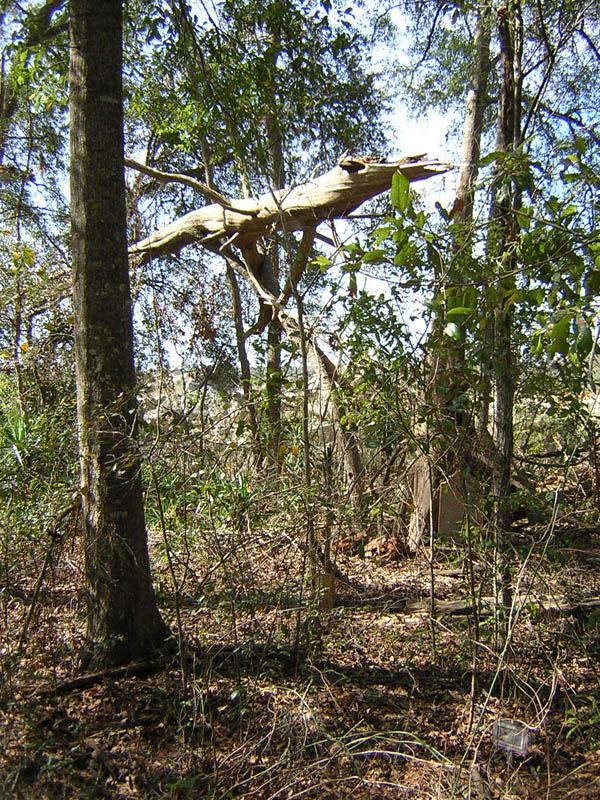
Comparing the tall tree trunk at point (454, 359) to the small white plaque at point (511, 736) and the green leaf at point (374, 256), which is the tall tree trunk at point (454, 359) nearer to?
the green leaf at point (374, 256)

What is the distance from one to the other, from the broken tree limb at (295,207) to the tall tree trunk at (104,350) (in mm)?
1091

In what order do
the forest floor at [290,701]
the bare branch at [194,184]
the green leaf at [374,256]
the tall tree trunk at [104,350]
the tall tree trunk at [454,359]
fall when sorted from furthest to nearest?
1. the bare branch at [194,184]
2. the tall tree trunk at [104,350]
3. the tall tree trunk at [454,359]
4. the forest floor at [290,701]
5. the green leaf at [374,256]

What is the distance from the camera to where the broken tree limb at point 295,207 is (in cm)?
495

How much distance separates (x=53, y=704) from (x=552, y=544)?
2.71 meters

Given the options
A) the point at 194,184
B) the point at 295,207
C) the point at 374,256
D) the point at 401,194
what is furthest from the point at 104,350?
the point at 194,184

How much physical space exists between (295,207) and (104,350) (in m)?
2.85

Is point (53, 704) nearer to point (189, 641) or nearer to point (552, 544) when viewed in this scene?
point (189, 641)

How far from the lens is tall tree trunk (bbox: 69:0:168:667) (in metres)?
3.29

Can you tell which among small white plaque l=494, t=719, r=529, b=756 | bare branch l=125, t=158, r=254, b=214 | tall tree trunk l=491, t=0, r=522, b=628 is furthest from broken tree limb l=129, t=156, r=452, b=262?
small white plaque l=494, t=719, r=529, b=756

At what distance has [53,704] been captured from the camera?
303cm

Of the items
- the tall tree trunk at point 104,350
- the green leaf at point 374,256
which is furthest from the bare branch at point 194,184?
the green leaf at point 374,256

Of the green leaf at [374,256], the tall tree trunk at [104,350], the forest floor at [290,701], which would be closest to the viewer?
the green leaf at [374,256]

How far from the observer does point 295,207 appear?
5.57 meters

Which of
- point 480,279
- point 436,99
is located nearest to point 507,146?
point 480,279
